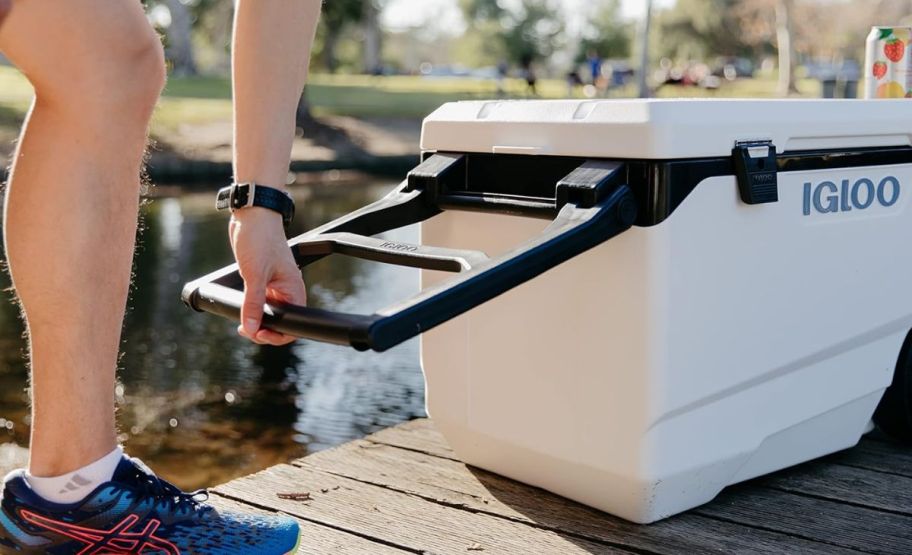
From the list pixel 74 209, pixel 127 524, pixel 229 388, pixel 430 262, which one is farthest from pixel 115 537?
pixel 229 388

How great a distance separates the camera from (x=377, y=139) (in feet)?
58.9

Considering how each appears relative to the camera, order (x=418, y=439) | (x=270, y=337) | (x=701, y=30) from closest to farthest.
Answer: (x=270, y=337) → (x=418, y=439) → (x=701, y=30)

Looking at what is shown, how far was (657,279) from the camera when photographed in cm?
163

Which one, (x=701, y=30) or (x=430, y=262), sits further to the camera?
(x=701, y=30)

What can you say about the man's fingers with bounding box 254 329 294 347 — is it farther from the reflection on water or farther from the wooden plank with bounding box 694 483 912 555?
the reflection on water

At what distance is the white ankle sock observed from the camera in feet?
4.42

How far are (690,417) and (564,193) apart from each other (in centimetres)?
44

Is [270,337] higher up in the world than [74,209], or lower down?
lower down

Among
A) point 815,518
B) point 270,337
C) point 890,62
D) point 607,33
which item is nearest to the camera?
point 270,337

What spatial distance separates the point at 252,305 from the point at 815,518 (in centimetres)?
104

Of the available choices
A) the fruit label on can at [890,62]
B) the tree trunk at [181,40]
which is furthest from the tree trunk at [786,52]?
the fruit label on can at [890,62]

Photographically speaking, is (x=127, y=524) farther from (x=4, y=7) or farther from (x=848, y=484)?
(x=848, y=484)

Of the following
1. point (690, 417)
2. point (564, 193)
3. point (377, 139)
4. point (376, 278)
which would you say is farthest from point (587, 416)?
point (377, 139)

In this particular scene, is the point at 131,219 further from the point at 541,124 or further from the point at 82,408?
the point at 541,124
